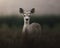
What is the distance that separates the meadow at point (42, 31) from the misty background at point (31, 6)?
5 cm

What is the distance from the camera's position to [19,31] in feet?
5.00

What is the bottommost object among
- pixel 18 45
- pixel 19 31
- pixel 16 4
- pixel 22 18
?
pixel 18 45

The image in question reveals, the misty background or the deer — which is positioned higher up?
the misty background

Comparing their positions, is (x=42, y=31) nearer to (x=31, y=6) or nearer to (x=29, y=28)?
(x=29, y=28)

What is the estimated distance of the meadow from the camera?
57.9 inches

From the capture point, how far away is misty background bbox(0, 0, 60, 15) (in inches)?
60.8

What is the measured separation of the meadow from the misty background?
0.05m

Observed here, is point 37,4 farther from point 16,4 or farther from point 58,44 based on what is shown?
point 58,44

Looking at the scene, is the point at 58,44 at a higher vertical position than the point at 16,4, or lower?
lower

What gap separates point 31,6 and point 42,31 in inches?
9.7

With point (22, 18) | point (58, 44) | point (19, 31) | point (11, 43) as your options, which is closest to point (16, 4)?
point (22, 18)

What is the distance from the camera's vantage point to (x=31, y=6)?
5.09 feet

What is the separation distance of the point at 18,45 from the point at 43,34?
0.24 m

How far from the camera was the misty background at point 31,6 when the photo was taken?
5.06ft
